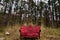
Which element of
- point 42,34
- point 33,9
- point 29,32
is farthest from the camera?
point 33,9

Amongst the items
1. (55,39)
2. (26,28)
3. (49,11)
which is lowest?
(55,39)

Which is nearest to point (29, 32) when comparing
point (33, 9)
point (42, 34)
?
point (42, 34)

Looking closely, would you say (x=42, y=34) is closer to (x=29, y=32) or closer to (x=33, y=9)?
(x=29, y=32)

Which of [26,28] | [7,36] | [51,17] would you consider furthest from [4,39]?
[51,17]

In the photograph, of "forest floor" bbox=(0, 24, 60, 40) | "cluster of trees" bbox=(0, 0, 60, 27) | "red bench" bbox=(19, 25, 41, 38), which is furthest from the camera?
"cluster of trees" bbox=(0, 0, 60, 27)

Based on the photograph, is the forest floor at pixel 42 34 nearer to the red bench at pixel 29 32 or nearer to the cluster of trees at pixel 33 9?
the red bench at pixel 29 32

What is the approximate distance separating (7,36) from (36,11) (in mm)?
5050

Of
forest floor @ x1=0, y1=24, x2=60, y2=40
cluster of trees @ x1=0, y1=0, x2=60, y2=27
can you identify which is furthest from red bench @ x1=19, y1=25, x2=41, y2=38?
cluster of trees @ x1=0, y1=0, x2=60, y2=27

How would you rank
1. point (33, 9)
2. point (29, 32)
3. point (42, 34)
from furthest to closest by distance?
point (33, 9) < point (42, 34) < point (29, 32)

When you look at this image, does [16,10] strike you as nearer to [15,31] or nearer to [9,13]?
[9,13]

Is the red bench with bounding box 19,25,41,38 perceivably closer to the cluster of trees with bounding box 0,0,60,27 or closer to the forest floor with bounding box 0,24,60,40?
the forest floor with bounding box 0,24,60,40

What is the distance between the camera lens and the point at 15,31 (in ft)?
25.6

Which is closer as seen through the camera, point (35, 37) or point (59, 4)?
point (35, 37)

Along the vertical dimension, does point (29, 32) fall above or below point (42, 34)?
above
